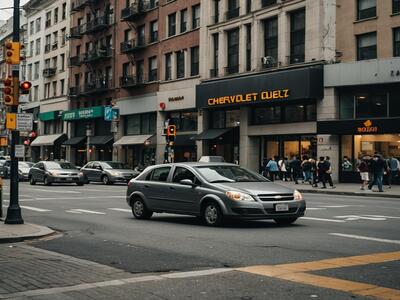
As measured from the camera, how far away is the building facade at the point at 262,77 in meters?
35.3

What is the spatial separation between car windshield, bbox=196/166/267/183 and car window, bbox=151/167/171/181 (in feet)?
3.52

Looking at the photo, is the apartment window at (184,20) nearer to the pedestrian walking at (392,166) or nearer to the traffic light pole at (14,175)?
the pedestrian walking at (392,166)

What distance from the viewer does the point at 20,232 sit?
1193 cm

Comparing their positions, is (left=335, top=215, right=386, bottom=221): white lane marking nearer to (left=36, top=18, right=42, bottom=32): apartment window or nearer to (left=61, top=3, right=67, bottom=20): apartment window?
(left=61, top=3, right=67, bottom=20): apartment window

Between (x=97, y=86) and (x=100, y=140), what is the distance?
522 centimetres

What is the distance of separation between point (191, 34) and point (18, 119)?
33.5 metres

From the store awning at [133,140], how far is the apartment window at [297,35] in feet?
53.3

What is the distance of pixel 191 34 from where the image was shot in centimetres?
4597

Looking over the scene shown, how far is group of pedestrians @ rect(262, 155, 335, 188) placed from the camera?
3066cm

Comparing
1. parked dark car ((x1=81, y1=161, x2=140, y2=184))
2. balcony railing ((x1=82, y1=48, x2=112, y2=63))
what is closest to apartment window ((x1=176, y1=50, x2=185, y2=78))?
balcony railing ((x1=82, y1=48, x2=112, y2=63))

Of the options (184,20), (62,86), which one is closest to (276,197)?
(184,20)

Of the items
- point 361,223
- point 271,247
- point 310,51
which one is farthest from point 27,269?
point 310,51

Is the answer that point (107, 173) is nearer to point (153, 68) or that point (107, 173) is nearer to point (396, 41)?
point (153, 68)

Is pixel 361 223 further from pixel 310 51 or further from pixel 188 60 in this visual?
pixel 188 60
